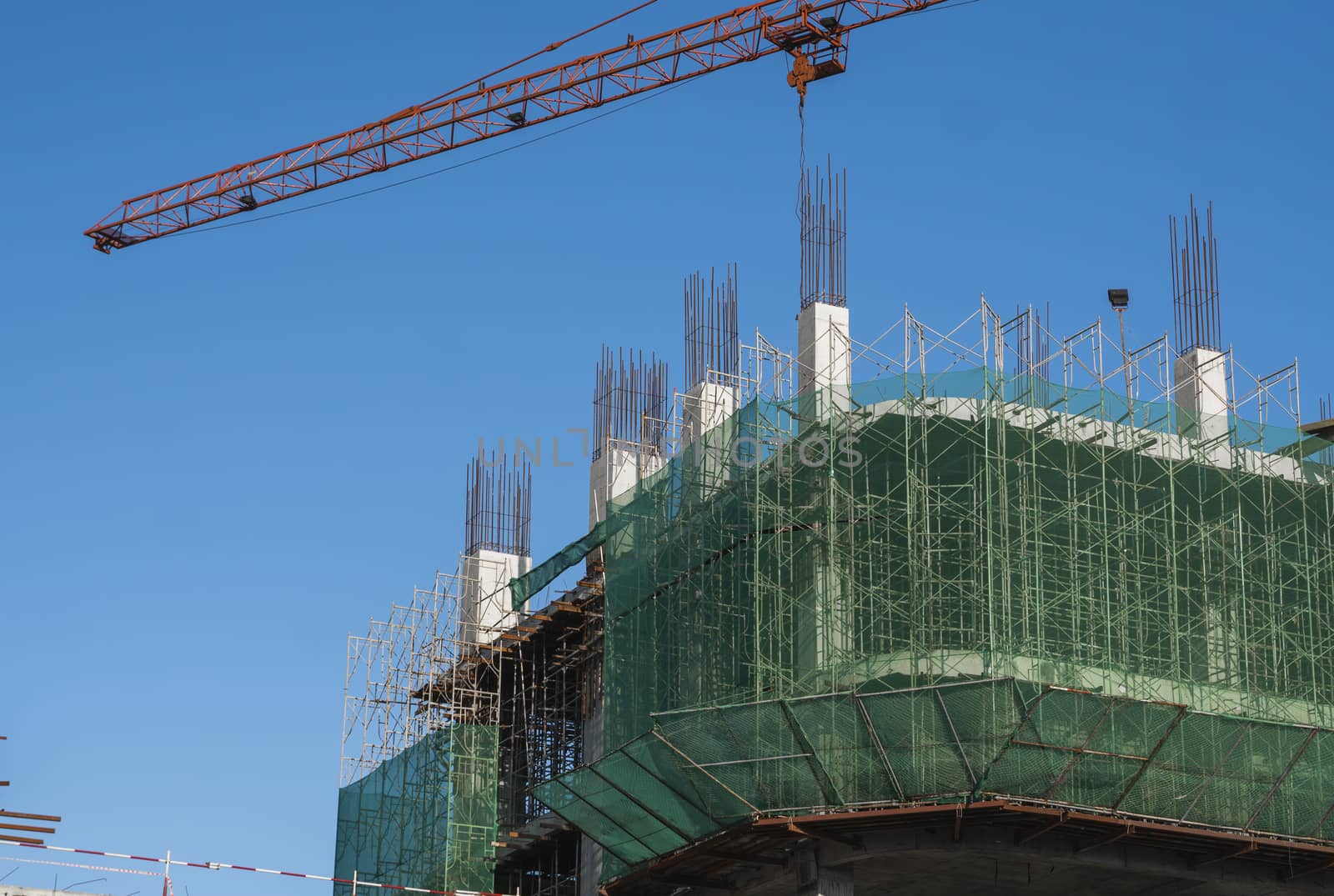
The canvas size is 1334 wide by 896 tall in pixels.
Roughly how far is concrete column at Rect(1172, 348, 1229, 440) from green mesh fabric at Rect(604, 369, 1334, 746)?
4.46ft

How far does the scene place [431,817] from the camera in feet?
200

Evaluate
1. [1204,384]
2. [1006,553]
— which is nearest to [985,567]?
[1006,553]

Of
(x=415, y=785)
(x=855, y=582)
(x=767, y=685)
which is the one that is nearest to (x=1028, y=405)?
(x=855, y=582)

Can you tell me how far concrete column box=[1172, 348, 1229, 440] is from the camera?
167ft

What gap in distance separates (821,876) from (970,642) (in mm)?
5579

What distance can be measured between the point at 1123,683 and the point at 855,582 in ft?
18.9

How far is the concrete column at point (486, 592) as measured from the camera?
213 feet

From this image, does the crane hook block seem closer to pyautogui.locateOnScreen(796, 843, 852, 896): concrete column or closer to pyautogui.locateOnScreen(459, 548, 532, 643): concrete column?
pyautogui.locateOnScreen(459, 548, 532, 643): concrete column

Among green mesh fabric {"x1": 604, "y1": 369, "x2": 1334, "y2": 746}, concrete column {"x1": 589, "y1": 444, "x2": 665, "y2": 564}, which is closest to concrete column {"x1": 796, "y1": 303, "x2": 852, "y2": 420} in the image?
→ green mesh fabric {"x1": 604, "y1": 369, "x2": 1334, "y2": 746}

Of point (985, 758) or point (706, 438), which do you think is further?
point (706, 438)

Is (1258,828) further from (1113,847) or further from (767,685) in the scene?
(767,685)

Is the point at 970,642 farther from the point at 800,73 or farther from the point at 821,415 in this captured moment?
the point at 800,73

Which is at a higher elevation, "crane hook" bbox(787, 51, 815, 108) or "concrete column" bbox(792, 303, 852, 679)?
"crane hook" bbox(787, 51, 815, 108)

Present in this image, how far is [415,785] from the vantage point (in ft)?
203
